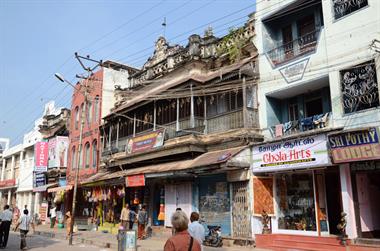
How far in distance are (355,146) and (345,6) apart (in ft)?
17.2

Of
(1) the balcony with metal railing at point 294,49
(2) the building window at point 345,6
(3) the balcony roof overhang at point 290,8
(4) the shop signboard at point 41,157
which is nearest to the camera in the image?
(2) the building window at point 345,6

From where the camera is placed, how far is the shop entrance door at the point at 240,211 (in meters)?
15.0

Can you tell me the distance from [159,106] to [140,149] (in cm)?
275

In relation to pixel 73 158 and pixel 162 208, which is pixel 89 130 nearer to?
pixel 73 158

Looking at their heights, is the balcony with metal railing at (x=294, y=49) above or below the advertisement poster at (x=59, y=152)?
above

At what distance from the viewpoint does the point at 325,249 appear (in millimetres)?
12531

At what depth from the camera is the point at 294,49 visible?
51.3 feet

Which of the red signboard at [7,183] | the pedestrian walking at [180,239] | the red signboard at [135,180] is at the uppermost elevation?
the red signboard at [7,183]

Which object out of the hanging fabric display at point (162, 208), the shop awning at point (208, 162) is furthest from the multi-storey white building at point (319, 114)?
the hanging fabric display at point (162, 208)

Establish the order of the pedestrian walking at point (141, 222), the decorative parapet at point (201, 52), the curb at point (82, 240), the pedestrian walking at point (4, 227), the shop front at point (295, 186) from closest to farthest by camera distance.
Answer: the shop front at point (295, 186) → the pedestrian walking at point (4, 227) → the curb at point (82, 240) → the decorative parapet at point (201, 52) → the pedestrian walking at point (141, 222)

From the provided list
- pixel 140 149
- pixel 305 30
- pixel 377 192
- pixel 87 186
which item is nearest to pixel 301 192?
pixel 377 192

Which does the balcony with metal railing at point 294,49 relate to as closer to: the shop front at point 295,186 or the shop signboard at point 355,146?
the shop front at point 295,186

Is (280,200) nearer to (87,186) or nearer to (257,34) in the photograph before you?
(257,34)

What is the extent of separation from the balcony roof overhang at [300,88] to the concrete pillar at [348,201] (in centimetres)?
347
